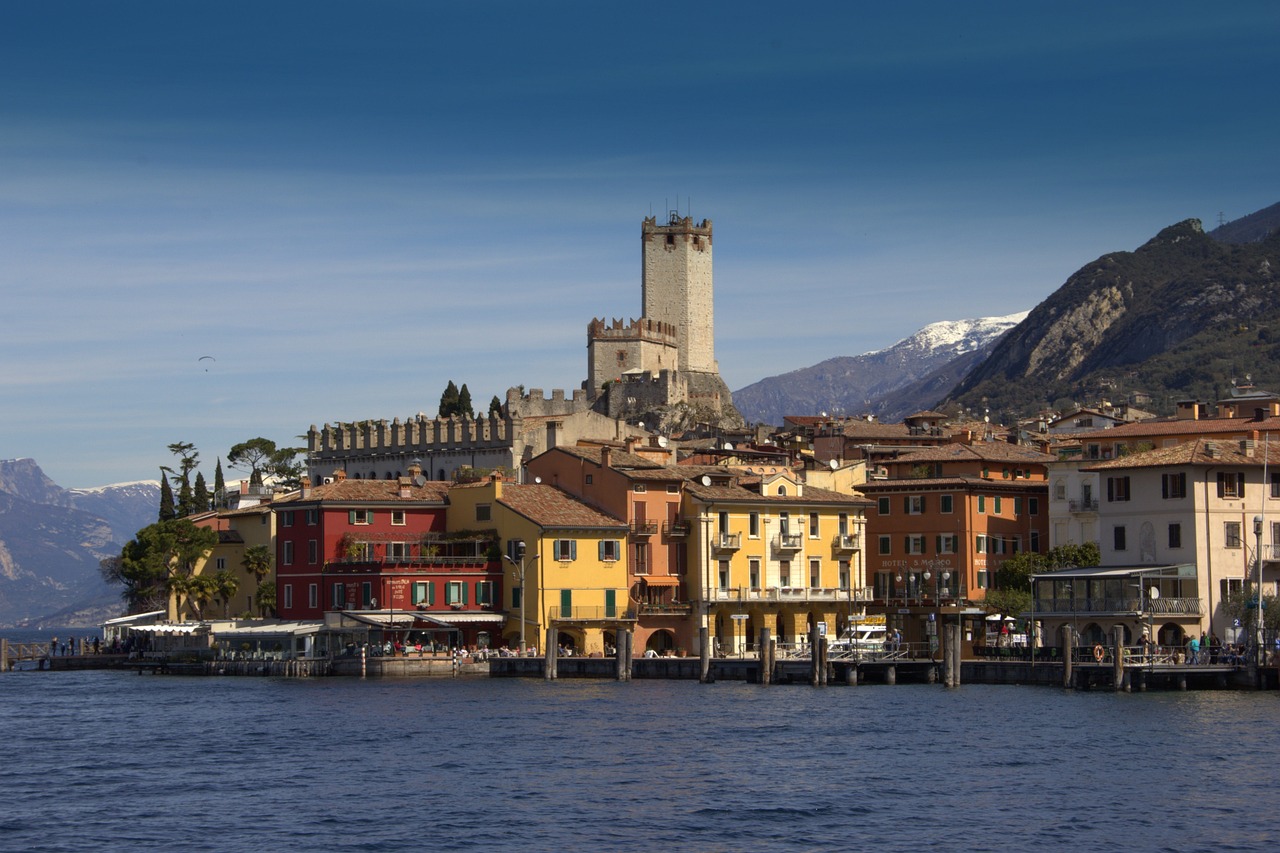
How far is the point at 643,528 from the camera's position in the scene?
9788 cm

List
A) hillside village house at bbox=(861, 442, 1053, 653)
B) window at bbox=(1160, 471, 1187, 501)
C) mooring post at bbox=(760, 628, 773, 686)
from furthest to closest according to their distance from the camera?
hillside village house at bbox=(861, 442, 1053, 653) < window at bbox=(1160, 471, 1187, 501) < mooring post at bbox=(760, 628, 773, 686)

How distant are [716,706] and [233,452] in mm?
89854

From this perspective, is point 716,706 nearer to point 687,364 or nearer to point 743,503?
point 743,503

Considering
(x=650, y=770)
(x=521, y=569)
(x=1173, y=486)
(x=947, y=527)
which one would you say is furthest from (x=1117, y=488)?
(x=650, y=770)

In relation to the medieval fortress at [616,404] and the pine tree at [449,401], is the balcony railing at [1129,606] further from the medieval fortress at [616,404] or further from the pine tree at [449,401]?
the pine tree at [449,401]

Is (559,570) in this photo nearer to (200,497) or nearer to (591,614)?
(591,614)

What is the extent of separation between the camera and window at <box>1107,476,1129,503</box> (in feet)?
299

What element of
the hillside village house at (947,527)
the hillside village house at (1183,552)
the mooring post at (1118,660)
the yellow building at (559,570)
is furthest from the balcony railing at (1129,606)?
the yellow building at (559,570)

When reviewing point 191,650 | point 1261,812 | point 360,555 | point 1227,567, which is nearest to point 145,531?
point 191,650

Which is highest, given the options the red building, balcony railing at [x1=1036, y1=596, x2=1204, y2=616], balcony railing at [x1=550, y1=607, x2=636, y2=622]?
the red building

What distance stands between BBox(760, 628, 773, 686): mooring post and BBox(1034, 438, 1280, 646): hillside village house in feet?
40.7

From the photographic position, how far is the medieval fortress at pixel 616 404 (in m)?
128

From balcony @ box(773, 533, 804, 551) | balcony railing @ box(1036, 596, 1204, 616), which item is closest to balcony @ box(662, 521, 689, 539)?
balcony @ box(773, 533, 804, 551)

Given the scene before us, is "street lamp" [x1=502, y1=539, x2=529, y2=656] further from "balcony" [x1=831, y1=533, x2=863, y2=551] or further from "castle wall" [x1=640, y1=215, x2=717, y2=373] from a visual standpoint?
"castle wall" [x1=640, y1=215, x2=717, y2=373]
